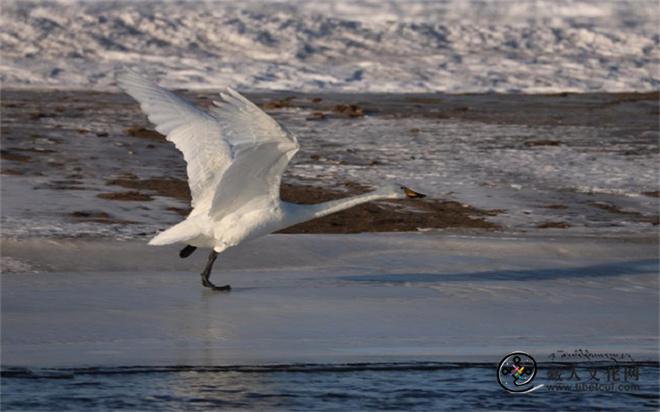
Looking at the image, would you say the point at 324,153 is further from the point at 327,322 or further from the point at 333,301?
the point at 327,322

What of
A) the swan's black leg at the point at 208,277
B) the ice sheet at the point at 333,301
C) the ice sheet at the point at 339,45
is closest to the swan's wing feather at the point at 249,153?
the swan's black leg at the point at 208,277

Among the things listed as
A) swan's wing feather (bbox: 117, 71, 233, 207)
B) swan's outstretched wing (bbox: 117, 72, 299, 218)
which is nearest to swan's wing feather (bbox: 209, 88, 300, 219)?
swan's outstretched wing (bbox: 117, 72, 299, 218)

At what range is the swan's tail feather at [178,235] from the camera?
9672 mm

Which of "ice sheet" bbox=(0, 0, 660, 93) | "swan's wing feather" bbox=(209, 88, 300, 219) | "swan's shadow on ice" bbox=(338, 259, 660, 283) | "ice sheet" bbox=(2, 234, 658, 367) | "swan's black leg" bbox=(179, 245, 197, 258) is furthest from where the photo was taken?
"ice sheet" bbox=(0, 0, 660, 93)

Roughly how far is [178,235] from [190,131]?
2.79ft

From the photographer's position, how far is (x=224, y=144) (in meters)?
10.1

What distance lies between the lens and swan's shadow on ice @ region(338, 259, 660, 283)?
35.6ft

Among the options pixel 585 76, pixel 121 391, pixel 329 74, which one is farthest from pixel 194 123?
pixel 585 76

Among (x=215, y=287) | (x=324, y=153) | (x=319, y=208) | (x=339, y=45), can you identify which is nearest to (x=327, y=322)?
(x=215, y=287)

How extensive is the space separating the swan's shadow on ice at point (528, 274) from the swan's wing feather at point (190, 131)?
1401mm

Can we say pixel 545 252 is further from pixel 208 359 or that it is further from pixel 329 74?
pixel 329 74

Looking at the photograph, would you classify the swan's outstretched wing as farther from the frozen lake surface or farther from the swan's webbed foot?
the frozen lake surface

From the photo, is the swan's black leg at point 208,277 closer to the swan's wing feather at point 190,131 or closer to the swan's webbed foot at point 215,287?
the swan's webbed foot at point 215,287

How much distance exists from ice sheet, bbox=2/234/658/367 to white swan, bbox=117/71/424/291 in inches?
16.7
